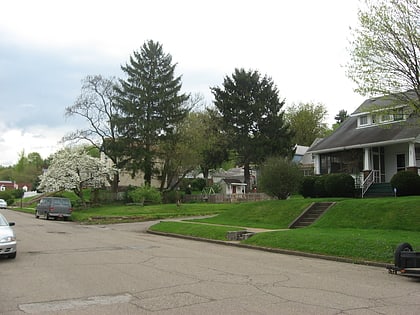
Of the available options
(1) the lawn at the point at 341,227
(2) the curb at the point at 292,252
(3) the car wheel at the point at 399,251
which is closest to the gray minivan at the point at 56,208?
(1) the lawn at the point at 341,227

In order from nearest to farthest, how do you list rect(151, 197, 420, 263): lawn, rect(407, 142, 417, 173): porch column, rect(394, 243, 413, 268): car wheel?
1. rect(394, 243, 413, 268): car wheel
2. rect(151, 197, 420, 263): lawn
3. rect(407, 142, 417, 173): porch column

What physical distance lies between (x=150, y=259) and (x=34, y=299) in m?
5.77

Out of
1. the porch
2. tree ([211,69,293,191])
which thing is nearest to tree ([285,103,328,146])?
tree ([211,69,293,191])

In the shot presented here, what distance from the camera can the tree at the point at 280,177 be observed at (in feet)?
91.1

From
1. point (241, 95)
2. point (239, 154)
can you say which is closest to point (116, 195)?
point (239, 154)

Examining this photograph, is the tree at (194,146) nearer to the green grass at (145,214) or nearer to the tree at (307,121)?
the green grass at (145,214)

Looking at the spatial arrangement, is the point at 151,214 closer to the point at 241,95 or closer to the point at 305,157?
the point at 241,95

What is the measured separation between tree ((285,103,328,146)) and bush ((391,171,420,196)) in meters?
53.9

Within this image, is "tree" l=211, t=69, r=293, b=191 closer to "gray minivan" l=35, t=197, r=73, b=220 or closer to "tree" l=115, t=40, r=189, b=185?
"tree" l=115, t=40, r=189, b=185

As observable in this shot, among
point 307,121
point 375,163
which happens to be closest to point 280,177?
point 375,163

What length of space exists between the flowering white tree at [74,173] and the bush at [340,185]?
2665 cm

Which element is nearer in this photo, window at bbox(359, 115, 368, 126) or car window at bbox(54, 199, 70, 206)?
window at bbox(359, 115, 368, 126)

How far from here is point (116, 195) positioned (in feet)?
176

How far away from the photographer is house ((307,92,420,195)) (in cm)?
2933
